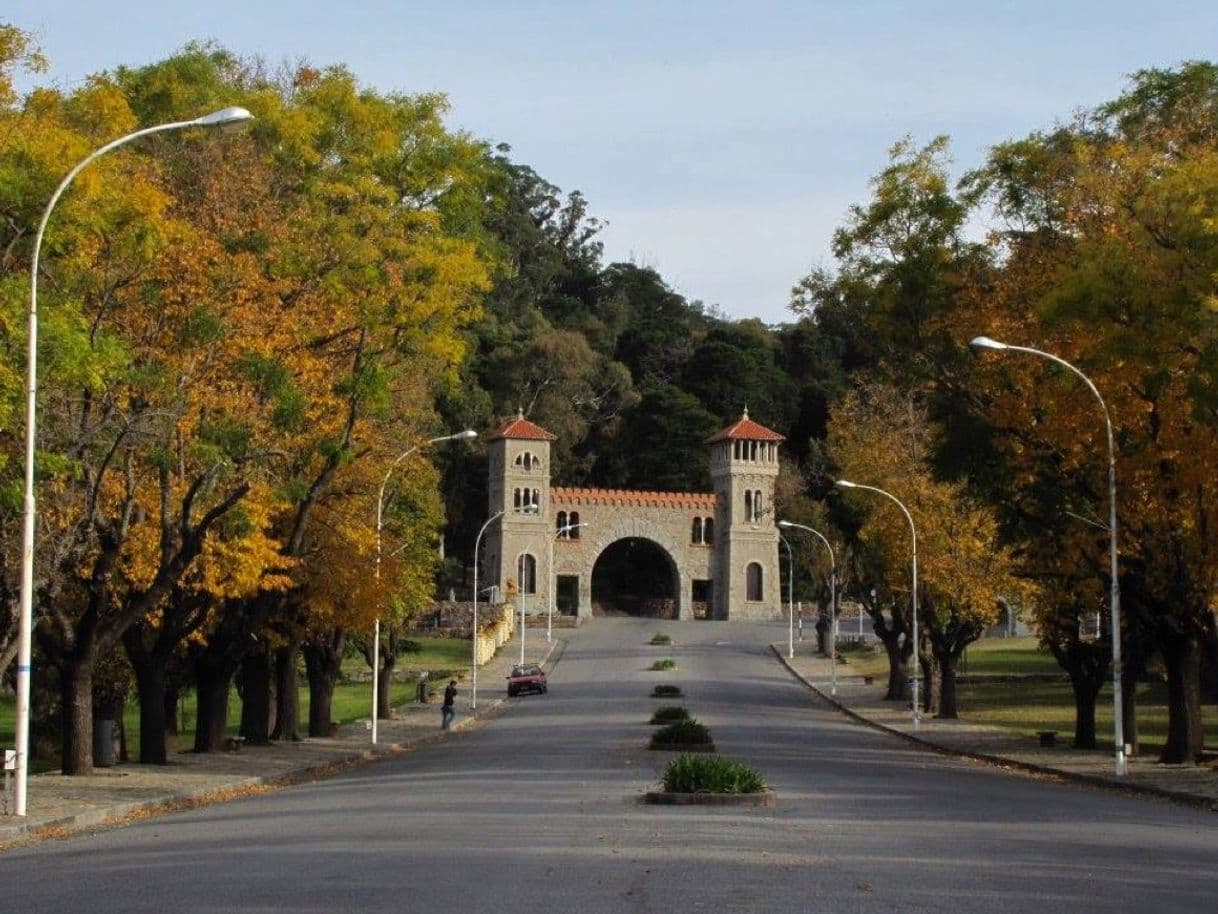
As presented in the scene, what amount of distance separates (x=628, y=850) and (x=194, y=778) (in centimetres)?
1634

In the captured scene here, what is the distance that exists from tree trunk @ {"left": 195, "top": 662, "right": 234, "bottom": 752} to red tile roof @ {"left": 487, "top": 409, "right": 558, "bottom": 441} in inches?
2643

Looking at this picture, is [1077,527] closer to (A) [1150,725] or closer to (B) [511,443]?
(A) [1150,725]

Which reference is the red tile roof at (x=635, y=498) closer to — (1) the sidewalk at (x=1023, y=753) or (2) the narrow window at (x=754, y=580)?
(2) the narrow window at (x=754, y=580)

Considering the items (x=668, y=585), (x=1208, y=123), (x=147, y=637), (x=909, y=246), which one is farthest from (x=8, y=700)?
(x=668, y=585)

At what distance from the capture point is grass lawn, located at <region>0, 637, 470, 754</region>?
176 ft

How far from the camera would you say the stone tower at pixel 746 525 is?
108 meters

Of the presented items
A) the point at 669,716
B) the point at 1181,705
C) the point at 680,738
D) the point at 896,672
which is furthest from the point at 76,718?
the point at 896,672

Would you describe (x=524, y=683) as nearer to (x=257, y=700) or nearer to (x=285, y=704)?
(x=285, y=704)

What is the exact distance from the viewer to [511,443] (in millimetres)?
105125

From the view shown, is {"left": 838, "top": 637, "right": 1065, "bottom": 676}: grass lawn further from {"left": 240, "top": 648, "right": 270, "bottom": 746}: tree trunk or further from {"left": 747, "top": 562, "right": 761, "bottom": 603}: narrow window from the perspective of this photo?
{"left": 240, "top": 648, "right": 270, "bottom": 746}: tree trunk

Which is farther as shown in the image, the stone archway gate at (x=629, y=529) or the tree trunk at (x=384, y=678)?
the stone archway gate at (x=629, y=529)

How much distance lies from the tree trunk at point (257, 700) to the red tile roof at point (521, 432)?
6283cm

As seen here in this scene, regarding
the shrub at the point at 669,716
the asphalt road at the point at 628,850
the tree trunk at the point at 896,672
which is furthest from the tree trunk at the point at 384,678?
the asphalt road at the point at 628,850

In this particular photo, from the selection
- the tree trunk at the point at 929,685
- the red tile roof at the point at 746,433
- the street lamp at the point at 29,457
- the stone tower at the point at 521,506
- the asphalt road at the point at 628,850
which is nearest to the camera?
the asphalt road at the point at 628,850
